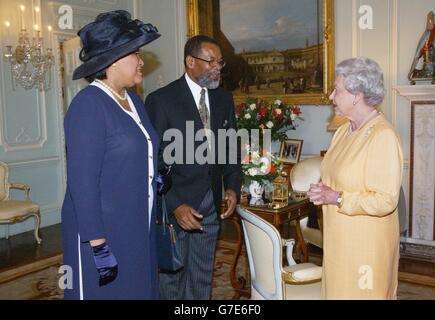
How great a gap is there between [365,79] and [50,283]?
3526mm

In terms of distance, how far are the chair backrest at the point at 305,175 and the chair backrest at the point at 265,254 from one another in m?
1.99

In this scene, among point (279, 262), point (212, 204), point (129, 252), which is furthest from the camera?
point (212, 204)

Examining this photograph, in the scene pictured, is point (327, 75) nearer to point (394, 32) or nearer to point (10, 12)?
point (394, 32)

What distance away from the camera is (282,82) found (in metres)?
6.39

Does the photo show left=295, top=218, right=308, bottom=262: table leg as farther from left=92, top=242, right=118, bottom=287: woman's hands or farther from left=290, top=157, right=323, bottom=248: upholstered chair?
left=92, top=242, right=118, bottom=287: woman's hands

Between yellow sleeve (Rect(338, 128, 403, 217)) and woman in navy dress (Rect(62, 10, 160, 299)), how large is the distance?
993 mm

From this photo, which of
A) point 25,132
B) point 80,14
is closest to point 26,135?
point 25,132

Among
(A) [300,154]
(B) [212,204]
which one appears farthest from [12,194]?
(B) [212,204]

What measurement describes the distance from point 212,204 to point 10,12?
4.62 metres

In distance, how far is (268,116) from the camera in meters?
5.83

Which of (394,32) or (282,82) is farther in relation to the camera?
(282,82)

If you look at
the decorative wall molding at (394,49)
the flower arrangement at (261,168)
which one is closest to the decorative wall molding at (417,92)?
the decorative wall molding at (394,49)

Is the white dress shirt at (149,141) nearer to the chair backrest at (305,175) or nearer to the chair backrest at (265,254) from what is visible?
the chair backrest at (265,254)

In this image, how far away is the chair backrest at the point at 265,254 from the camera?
252cm
